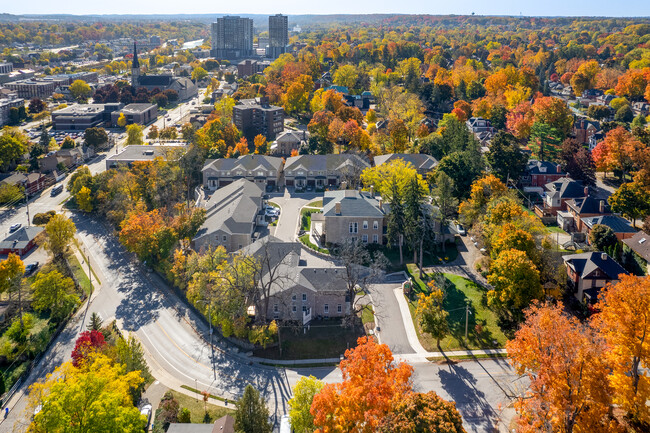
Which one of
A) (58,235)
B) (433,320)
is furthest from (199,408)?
(58,235)

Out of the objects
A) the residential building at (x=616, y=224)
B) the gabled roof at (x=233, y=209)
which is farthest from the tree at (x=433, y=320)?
the residential building at (x=616, y=224)

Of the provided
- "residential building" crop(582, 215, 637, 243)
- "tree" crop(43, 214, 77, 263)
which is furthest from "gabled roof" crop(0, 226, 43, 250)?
"residential building" crop(582, 215, 637, 243)

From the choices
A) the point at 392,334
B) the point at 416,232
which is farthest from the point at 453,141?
the point at 392,334

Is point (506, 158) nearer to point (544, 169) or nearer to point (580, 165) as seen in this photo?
point (544, 169)

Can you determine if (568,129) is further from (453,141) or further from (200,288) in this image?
(200,288)

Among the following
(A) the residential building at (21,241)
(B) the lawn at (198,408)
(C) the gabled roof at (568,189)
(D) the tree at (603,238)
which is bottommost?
(A) the residential building at (21,241)

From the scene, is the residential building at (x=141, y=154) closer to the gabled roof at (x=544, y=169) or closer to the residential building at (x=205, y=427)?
the gabled roof at (x=544, y=169)
